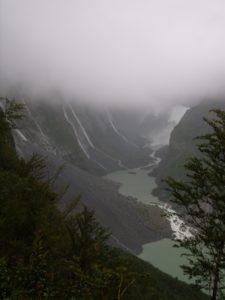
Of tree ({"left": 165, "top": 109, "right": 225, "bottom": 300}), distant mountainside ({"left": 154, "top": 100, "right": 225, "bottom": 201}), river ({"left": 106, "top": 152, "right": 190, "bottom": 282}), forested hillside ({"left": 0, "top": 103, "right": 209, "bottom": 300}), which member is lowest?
forested hillside ({"left": 0, "top": 103, "right": 209, "bottom": 300})

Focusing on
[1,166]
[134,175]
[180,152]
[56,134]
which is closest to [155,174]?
[134,175]

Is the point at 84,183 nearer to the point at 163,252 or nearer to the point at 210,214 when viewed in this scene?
the point at 163,252

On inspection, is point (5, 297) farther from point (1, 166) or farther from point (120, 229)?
point (120, 229)

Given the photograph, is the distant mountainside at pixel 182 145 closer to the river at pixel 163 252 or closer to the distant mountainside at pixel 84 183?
the river at pixel 163 252

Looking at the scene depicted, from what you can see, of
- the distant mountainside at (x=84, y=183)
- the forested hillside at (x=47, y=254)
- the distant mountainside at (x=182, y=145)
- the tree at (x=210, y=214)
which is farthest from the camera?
the distant mountainside at (x=182, y=145)

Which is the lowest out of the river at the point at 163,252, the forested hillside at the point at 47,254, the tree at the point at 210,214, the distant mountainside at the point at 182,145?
the forested hillside at the point at 47,254

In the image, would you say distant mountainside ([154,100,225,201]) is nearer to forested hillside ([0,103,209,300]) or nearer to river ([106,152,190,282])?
river ([106,152,190,282])

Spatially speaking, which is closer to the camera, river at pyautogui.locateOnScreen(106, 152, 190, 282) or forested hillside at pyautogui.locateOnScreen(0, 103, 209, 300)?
forested hillside at pyautogui.locateOnScreen(0, 103, 209, 300)

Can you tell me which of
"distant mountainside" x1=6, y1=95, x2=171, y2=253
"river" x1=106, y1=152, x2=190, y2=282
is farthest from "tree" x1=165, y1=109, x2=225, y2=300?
"distant mountainside" x1=6, y1=95, x2=171, y2=253

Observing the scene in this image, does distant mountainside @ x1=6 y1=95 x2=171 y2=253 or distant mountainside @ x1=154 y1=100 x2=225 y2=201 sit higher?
distant mountainside @ x1=154 y1=100 x2=225 y2=201

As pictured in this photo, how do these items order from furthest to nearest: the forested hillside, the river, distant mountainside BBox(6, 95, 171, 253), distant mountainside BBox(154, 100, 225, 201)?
distant mountainside BBox(154, 100, 225, 201) < distant mountainside BBox(6, 95, 171, 253) < the river < the forested hillside

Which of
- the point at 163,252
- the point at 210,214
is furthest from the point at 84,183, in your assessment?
the point at 210,214

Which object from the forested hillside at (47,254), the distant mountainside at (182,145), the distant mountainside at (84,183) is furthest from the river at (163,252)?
the distant mountainside at (182,145)

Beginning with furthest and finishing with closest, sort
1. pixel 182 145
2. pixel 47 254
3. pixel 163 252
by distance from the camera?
pixel 182 145
pixel 163 252
pixel 47 254
